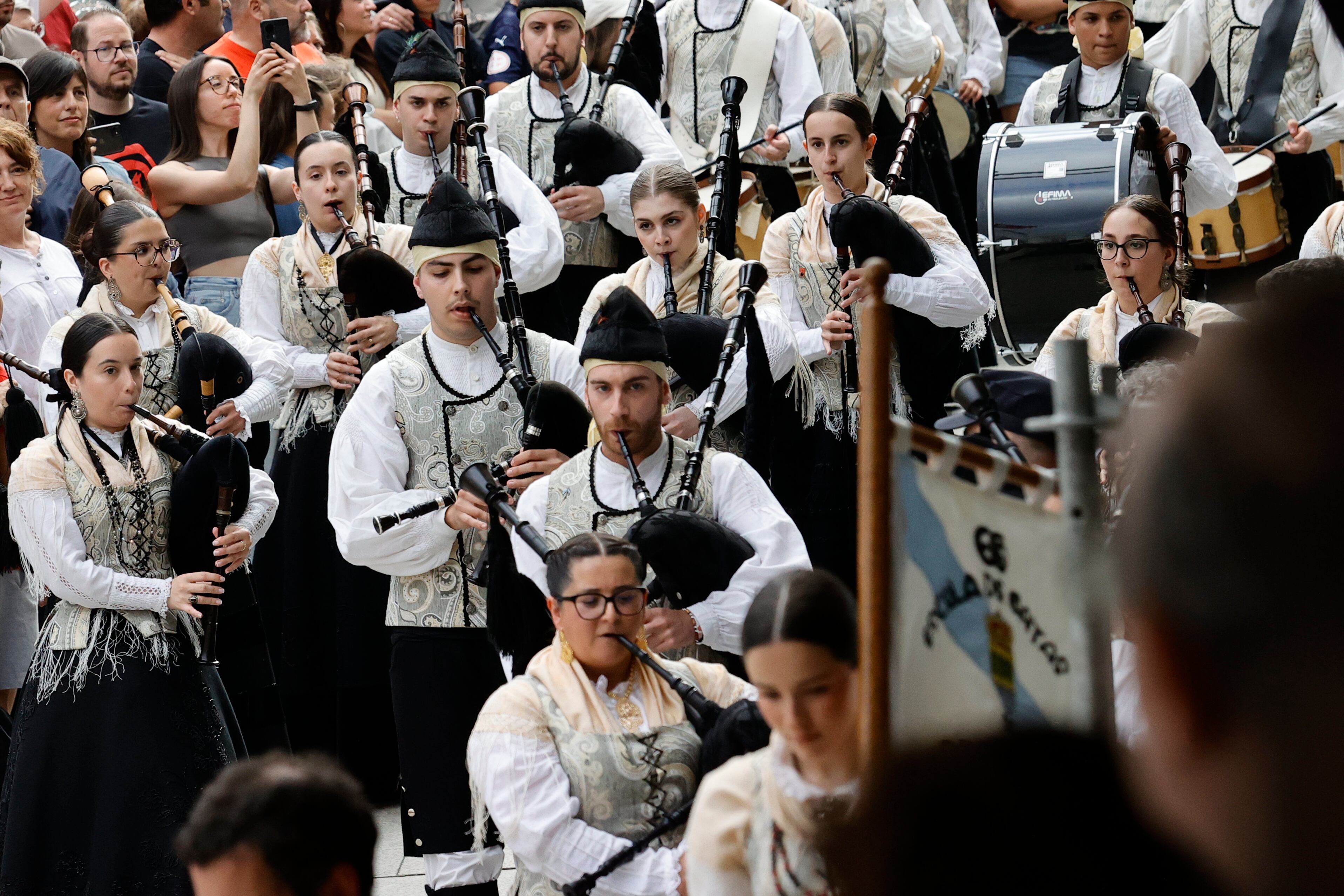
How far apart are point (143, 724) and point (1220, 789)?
4197 mm

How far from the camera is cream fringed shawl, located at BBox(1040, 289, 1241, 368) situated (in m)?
4.90

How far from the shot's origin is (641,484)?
3.95 metres

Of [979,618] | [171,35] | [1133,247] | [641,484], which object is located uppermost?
[171,35]

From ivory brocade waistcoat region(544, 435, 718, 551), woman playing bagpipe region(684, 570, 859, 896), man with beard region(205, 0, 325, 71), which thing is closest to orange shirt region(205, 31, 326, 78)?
man with beard region(205, 0, 325, 71)

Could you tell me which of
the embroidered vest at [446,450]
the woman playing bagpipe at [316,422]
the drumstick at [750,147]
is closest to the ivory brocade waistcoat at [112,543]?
the embroidered vest at [446,450]

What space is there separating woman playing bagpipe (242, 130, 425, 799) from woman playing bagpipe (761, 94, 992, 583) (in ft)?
4.35

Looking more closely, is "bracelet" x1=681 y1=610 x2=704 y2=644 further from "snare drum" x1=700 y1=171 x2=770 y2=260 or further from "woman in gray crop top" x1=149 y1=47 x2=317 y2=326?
"snare drum" x1=700 y1=171 x2=770 y2=260

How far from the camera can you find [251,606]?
4785 millimetres

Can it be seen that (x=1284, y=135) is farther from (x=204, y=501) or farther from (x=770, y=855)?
(x=770, y=855)

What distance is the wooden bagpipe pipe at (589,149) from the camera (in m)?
5.88

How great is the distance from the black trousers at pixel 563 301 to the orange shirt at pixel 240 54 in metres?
1.67

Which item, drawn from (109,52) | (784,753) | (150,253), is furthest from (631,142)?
Result: (784,753)

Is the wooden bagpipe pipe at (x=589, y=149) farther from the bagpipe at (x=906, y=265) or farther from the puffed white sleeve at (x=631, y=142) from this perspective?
the bagpipe at (x=906, y=265)

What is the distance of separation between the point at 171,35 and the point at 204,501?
11.1 feet
